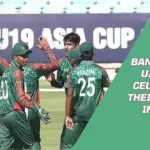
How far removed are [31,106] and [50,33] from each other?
18.1 metres

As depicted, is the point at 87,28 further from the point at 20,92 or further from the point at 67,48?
the point at 20,92

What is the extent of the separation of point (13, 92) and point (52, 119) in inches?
305

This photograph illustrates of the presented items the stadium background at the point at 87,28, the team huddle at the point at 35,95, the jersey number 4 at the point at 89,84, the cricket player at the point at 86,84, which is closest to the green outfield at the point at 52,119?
the stadium background at the point at 87,28

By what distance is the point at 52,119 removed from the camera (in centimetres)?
1952

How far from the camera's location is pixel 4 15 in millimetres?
→ 29328

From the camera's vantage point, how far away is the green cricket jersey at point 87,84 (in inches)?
482

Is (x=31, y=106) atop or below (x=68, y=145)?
atop

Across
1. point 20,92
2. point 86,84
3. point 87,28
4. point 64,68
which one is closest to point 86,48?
point 86,84

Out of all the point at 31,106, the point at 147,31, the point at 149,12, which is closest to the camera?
the point at 147,31

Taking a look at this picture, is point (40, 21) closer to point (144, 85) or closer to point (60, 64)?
point (60, 64)

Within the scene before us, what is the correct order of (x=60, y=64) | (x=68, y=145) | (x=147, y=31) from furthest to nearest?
(x=60, y=64), (x=68, y=145), (x=147, y=31)

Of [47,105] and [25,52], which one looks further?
[47,105]

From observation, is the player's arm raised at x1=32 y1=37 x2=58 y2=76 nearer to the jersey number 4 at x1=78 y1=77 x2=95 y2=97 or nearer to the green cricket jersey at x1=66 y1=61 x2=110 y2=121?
the green cricket jersey at x1=66 y1=61 x2=110 y2=121

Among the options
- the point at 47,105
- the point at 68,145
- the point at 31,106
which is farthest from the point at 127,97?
the point at 47,105
